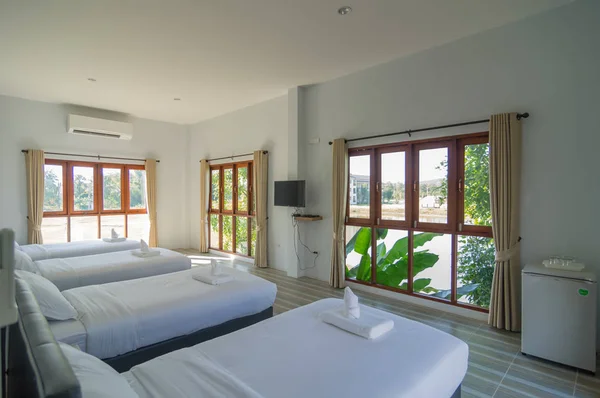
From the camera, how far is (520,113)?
3.35 metres

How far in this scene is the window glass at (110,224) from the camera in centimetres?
696

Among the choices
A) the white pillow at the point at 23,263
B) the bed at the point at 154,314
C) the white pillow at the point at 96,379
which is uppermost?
the white pillow at the point at 23,263

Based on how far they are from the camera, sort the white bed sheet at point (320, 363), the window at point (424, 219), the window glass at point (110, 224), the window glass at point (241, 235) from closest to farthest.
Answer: the white bed sheet at point (320, 363), the window at point (424, 219), the window glass at point (241, 235), the window glass at point (110, 224)

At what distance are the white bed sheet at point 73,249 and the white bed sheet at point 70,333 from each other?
3.17 meters

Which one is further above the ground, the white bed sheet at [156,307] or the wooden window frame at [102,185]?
the wooden window frame at [102,185]

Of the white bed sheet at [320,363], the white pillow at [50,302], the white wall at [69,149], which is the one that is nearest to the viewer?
the white bed sheet at [320,363]

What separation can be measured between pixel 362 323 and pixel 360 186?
2977mm

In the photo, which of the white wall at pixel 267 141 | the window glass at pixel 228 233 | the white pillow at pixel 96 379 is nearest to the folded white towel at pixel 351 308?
the white pillow at pixel 96 379

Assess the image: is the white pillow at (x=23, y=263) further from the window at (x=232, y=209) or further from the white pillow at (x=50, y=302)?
the window at (x=232, y=209)

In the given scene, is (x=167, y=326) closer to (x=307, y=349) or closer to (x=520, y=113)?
(x=307, y=349)

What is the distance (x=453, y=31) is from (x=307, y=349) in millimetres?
3707

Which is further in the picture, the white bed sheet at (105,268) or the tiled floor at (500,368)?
the white bed sheet at (105,268)

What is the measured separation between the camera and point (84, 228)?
6711 millimetres

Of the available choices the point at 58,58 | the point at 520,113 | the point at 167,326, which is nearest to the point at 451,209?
the point at 520,113
